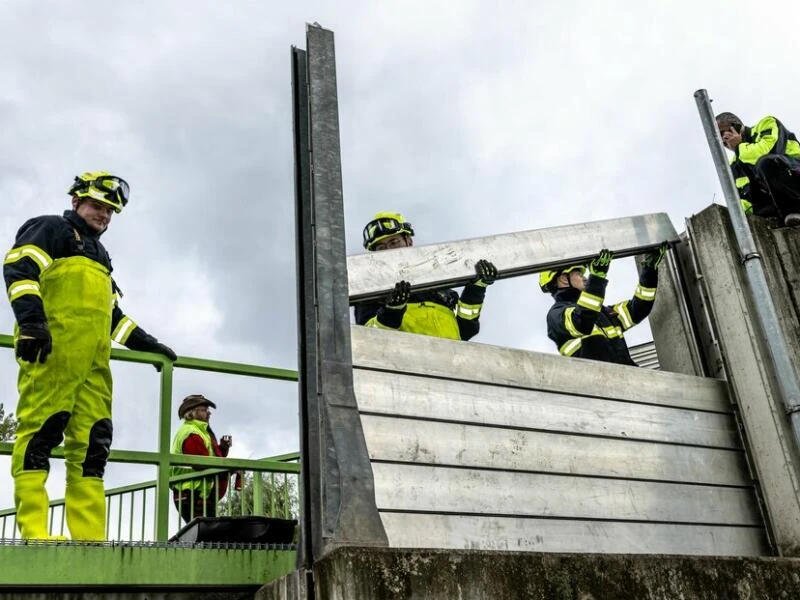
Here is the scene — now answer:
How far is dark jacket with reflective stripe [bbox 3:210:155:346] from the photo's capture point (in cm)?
445

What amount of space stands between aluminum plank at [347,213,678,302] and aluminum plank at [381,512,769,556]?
1156 millimetres

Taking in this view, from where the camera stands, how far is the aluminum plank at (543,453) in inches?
153

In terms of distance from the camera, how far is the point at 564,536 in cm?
415

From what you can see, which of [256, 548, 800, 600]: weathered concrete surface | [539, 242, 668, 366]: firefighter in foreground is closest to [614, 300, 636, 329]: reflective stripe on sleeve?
[539, 242, 668, 366]: firefighter in foreground

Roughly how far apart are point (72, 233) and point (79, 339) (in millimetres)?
629

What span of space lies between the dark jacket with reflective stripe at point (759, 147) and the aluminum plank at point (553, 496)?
244cm


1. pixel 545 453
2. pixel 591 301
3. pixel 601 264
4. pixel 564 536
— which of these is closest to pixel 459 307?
pixel 591 301

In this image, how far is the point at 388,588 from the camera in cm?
296

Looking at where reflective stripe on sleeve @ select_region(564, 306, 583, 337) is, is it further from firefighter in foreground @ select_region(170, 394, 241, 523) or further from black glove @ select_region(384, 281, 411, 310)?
firefighter in foreground @ select_region(170, 394, 241, 523)

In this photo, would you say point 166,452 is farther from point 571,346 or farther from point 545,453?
point 571,346

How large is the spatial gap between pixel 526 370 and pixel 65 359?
231cm

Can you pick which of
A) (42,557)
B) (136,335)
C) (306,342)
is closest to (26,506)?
(42,557)

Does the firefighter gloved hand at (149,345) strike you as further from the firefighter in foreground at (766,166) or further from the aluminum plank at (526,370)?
the firefighter in foreground at (766,166)

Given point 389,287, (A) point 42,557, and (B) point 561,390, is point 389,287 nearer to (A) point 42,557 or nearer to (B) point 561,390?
(B) point 561,390
